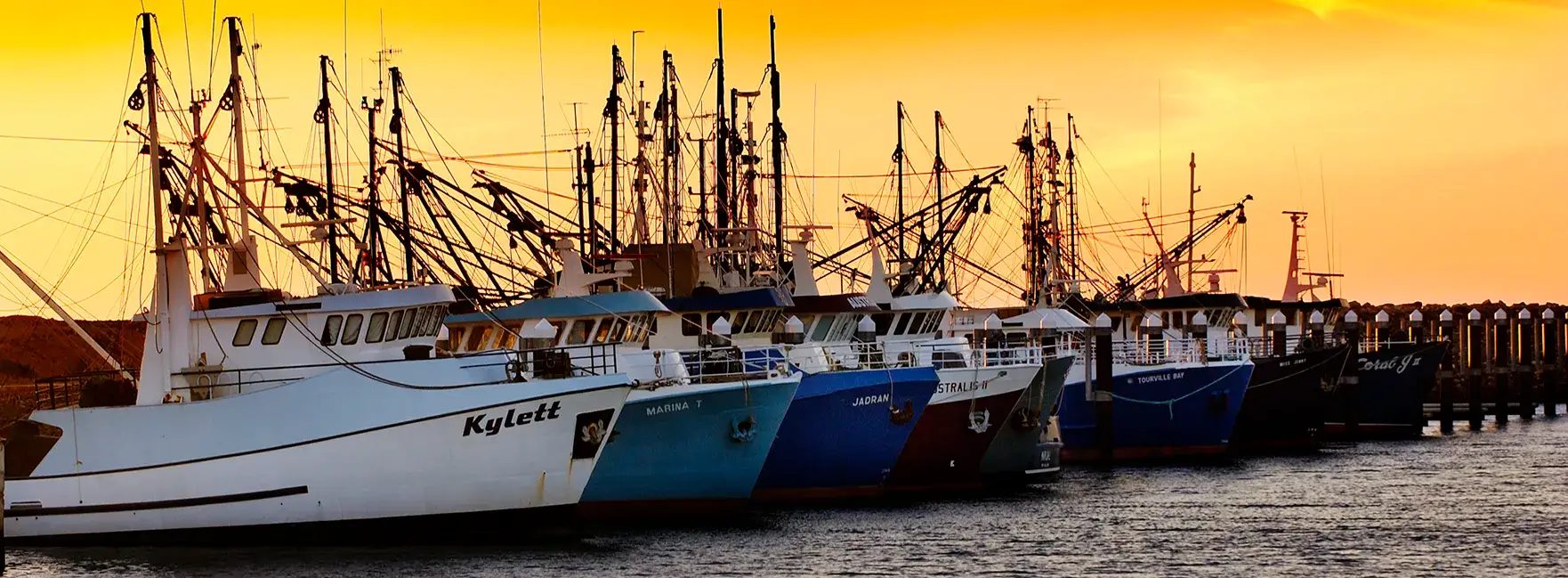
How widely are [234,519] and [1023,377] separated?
1902cm

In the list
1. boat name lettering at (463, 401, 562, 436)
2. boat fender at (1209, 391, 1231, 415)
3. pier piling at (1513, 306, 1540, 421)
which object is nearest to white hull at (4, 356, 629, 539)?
boat name lettering at (463, 401, 562, 436)

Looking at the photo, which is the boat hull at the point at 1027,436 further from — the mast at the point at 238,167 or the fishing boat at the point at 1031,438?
the mast at the point at 238,167

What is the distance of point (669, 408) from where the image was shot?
39.1 meters

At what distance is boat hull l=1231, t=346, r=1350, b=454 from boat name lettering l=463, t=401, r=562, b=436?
33957 mm

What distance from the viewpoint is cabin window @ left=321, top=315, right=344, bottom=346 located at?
39344mm

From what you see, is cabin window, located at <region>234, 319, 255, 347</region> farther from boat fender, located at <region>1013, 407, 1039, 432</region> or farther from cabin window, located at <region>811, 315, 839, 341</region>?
boat fender, located at <region>1013, 407, 1039, 432</region>

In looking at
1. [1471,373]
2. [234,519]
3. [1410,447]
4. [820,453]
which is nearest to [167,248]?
[234,519]

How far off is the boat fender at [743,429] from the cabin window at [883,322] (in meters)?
14.3

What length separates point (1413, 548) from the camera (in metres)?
38.5

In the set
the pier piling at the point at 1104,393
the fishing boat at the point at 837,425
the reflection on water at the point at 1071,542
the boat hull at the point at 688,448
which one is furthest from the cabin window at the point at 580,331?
the pier piling at the point at 1104,393

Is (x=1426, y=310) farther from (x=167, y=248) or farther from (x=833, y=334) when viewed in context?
(x=167, y=248)

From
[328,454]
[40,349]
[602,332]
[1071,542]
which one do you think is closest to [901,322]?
[602,332]

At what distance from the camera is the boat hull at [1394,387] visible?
74.2m

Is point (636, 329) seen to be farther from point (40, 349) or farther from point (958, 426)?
point (40, 349)
